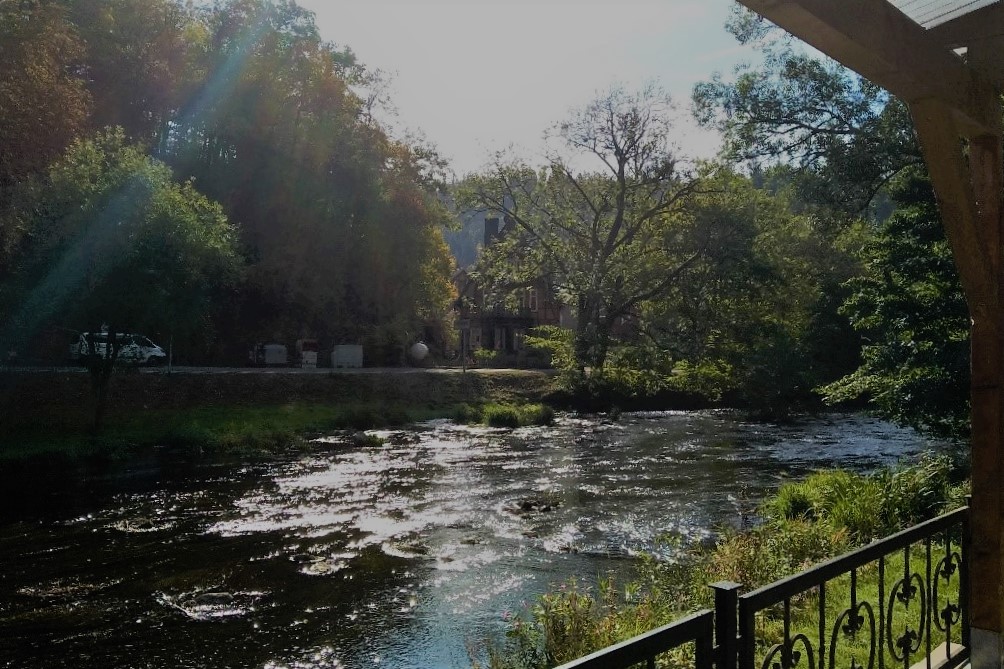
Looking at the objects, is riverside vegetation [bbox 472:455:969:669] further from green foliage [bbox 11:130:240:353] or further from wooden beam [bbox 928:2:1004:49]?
green foliage [bbox 11:130:240:353]

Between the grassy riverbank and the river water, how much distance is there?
4.65ft

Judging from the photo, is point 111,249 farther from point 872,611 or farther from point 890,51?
point 890,51

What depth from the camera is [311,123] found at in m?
38.5

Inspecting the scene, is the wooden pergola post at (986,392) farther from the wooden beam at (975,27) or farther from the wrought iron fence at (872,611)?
the wooden beam at (975,27)

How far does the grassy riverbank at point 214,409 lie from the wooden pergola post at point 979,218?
1902 centimetres

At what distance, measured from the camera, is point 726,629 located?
2.57 metres

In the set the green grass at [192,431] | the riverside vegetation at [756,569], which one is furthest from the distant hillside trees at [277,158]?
the riverside vegetation at [756,569]

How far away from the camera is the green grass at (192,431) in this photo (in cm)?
1852

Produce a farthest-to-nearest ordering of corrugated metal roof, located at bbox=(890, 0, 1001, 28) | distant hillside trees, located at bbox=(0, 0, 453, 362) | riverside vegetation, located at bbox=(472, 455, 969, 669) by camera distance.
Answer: distant hillside trees, located at bbox=(0, 0, 453, 362) → riverside vegetation, located at bbox=(472, 455, 969, 669) → corrugated metal roof, located at bbox=(890, 0, 1001, 28)

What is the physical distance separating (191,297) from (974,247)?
66.7 feet

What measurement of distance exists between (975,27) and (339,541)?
34.5ft

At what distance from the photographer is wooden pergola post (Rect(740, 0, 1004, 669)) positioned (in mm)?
3846

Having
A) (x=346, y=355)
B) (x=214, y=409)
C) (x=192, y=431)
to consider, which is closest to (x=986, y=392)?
(x=192, y=431)

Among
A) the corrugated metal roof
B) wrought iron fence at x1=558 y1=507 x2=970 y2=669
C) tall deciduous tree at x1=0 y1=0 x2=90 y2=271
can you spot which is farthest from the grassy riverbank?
the corrugated metal roof
